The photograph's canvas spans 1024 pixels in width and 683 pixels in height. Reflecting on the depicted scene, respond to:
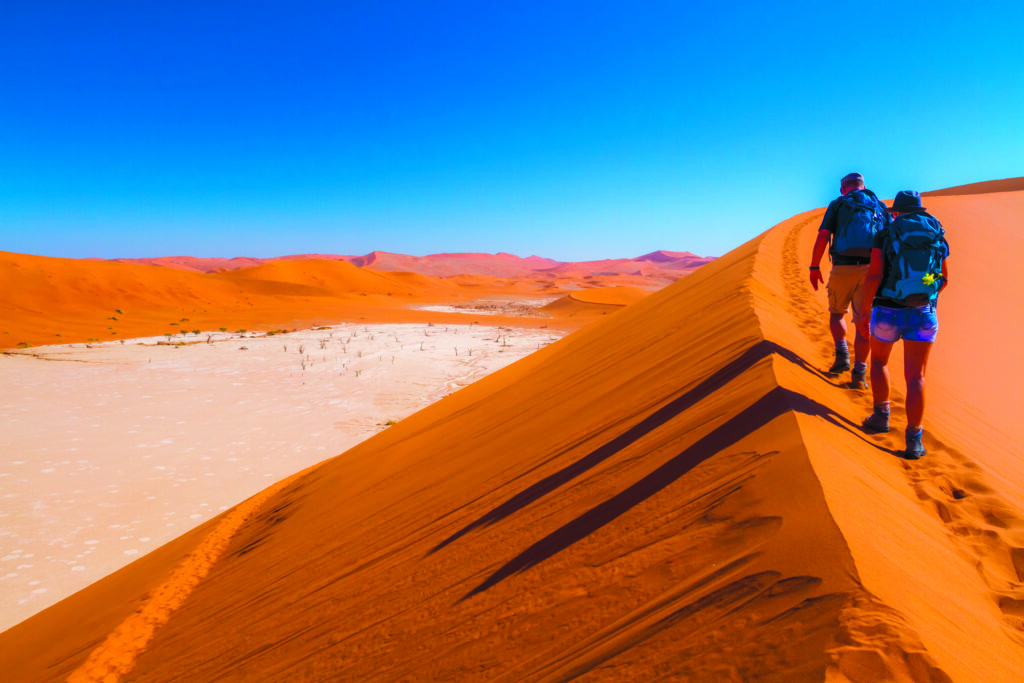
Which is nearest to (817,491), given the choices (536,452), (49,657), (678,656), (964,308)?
(678,656)

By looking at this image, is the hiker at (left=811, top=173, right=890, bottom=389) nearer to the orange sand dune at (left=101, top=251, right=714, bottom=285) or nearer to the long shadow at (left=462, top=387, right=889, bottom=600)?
the long shadow at (left=462, top=387, right=889, bottom=600)

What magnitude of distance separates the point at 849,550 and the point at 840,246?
9.97ft

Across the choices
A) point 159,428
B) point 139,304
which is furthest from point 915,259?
point 139,304

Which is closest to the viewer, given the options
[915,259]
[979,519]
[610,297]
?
[979,519]

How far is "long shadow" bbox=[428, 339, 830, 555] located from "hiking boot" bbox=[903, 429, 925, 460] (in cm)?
70

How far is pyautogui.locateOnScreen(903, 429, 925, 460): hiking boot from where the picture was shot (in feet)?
7.74

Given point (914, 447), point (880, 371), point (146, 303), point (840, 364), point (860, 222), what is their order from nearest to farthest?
point (914, 447), point (880, 371), point (840, 364), point (860, 222), point (146, 303)

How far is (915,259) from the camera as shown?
8.27 ft

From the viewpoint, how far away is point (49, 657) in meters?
2.85

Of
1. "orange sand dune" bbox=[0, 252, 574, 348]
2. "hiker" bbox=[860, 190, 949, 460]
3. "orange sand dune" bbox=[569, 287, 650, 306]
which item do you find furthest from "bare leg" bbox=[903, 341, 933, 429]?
"orange sand dune" bbox=[569, 287, 650, 306]

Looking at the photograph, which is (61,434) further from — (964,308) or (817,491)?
(964,308)

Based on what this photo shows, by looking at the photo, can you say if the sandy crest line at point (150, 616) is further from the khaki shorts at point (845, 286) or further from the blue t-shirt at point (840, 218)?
the blue t-shirt at point (840, 218)

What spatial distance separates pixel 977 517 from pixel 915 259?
1231 mm

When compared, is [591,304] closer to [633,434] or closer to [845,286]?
[845,286]
